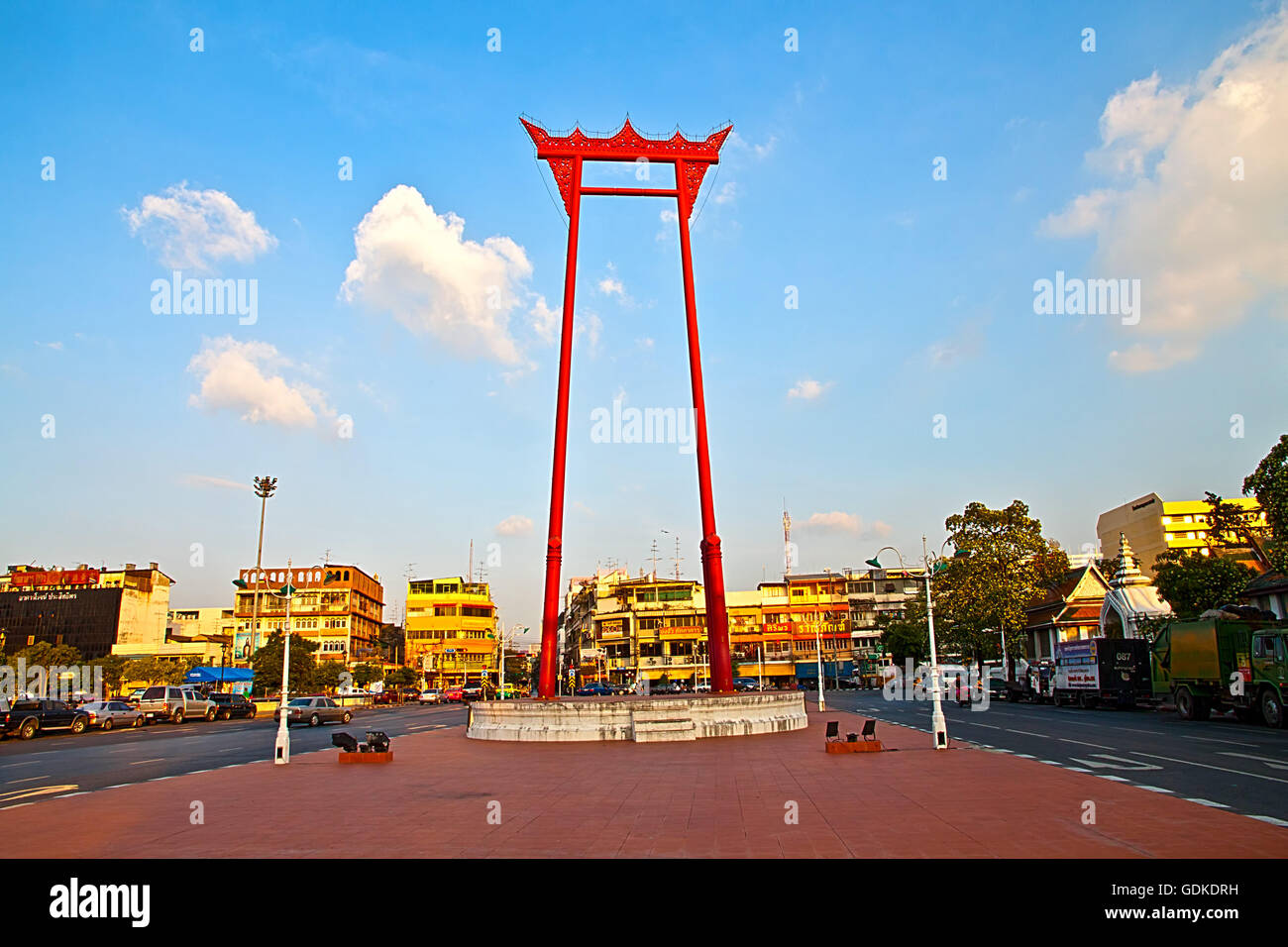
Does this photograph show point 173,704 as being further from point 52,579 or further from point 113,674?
point 52,579

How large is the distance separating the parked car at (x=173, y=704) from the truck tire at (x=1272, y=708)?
160ft

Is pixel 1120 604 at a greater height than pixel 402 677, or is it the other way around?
pixel 1120 604

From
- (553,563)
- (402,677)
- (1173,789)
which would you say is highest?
(553,563)

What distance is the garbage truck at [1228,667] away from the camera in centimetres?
→ 2664

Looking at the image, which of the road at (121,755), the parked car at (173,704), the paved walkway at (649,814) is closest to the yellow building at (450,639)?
the parked car at (173,704)

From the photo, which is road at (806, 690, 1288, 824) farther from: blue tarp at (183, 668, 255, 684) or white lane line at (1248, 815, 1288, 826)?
blue tarp at (183, 668, 255, 684)

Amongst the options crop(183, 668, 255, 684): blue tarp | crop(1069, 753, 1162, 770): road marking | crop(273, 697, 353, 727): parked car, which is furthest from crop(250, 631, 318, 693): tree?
crop(1069, 753, 1162, 770): road marking

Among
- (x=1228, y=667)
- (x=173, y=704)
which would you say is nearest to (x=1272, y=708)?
(x=1228, y=667)

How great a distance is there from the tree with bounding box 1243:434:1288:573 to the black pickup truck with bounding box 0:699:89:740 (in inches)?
2058

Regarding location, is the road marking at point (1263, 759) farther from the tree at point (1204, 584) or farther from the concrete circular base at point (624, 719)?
the tree at point (1204, 584)
